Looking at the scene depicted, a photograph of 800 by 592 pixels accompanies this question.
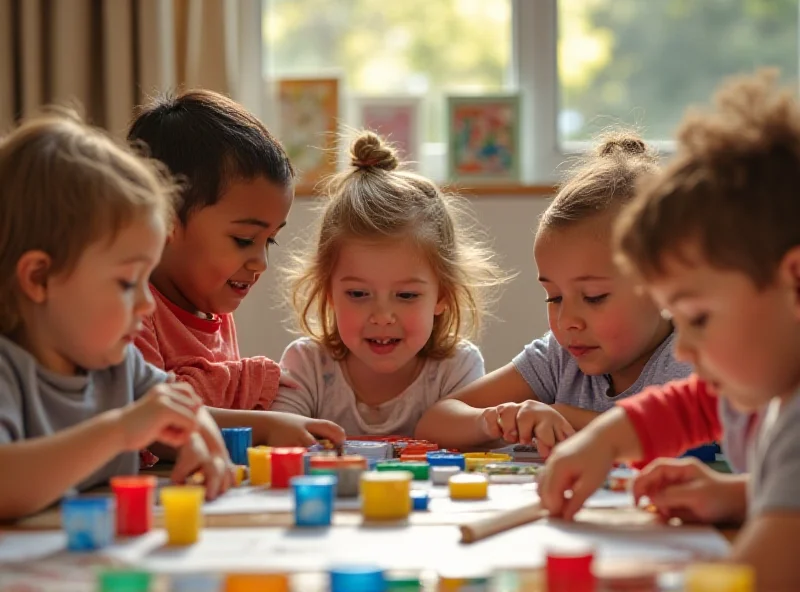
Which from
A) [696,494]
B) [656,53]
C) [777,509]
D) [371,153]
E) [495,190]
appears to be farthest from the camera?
[656,53]

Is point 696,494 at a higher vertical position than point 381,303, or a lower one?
lower

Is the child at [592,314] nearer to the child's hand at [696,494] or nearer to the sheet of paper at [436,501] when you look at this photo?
the sheet of paper at [436,501]

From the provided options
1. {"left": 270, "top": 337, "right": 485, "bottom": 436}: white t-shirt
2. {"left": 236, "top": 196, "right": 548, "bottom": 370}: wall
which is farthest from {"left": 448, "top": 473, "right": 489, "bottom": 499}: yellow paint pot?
{"left": 236, "top": 196, "right": 548, "bottom": 370}: wall

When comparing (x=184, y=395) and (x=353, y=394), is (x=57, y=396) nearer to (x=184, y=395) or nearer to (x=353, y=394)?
(x=184, y=395)

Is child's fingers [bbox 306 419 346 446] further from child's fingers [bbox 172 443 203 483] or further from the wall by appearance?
the wall

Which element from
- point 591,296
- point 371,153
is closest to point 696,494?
point 591,296

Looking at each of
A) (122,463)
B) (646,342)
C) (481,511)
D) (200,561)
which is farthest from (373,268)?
(200,561)

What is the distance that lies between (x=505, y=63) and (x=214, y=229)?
1823 millimetres

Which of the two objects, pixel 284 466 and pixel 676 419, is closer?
pixel 676 419

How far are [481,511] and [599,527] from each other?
0.47 ft

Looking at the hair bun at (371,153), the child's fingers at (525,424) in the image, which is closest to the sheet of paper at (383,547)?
the child's fingers at (525,424)

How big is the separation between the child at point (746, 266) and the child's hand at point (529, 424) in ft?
1.61

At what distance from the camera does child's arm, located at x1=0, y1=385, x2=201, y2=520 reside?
110cm

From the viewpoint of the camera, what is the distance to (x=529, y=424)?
1549 mm
